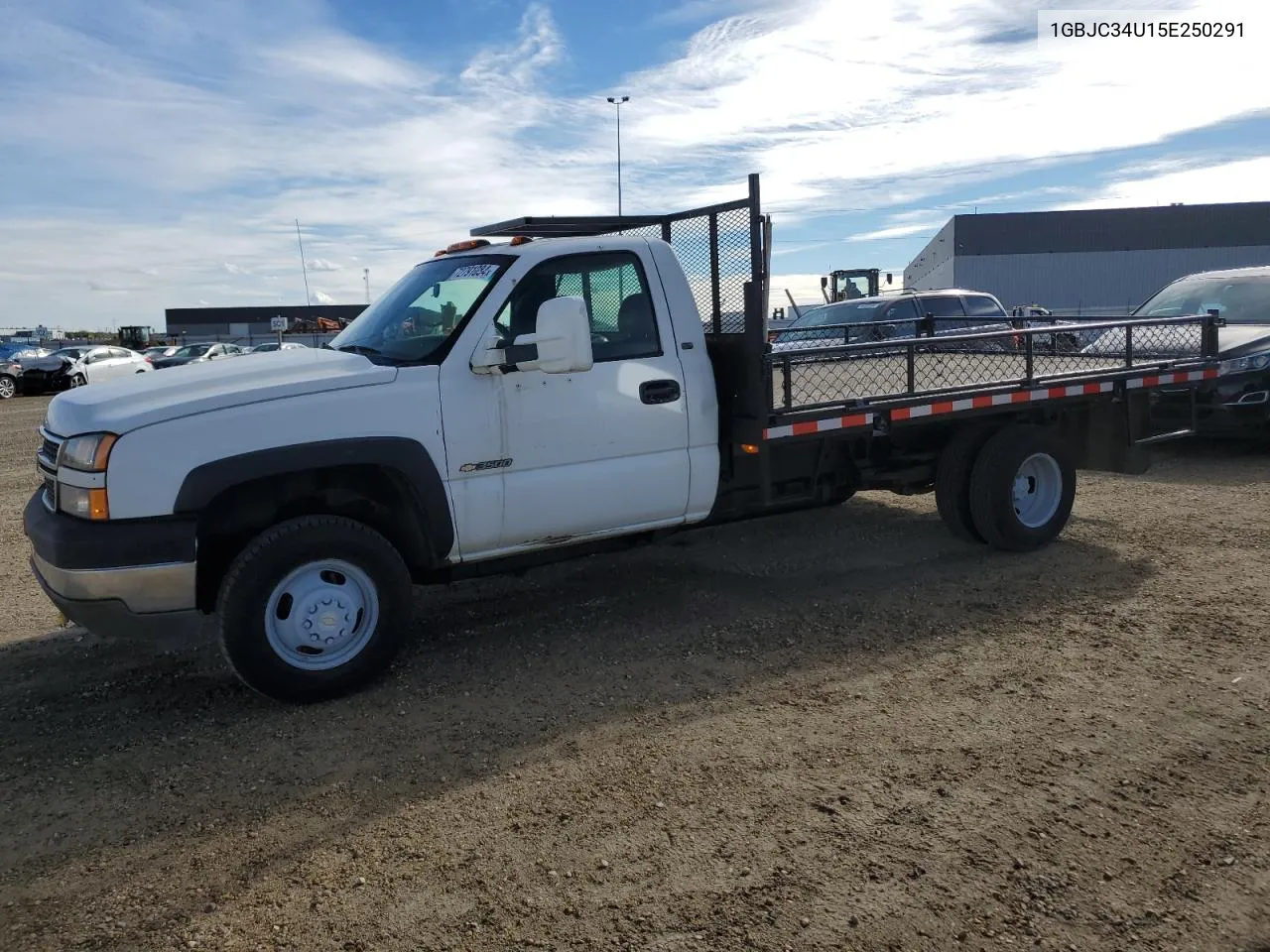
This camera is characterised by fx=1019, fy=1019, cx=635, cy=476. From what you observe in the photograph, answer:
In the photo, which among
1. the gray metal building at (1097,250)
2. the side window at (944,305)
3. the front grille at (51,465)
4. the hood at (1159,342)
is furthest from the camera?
the gray metal building at (1097,250)

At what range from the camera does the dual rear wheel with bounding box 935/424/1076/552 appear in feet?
21.9

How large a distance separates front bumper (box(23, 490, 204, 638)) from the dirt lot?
1.59 ft

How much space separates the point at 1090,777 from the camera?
3.65 meters

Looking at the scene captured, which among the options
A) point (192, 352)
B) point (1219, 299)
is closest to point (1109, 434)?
point (1219, 299)

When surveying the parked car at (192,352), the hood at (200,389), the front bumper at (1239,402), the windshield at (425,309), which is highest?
the parked car at (192,352)

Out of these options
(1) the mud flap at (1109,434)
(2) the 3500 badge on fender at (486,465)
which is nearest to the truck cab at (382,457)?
(2) the 3500 badge on fender at (486,465)

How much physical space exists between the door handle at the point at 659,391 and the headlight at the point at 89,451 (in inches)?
96.4

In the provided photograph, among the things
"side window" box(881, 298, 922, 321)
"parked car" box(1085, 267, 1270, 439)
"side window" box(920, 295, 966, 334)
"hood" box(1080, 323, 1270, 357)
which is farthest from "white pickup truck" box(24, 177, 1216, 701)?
"side window" box(920, 295, 966, 334)

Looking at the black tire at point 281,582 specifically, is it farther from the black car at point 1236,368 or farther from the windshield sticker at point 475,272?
the black car at point 1236,368

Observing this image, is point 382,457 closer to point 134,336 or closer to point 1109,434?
point 1109,434

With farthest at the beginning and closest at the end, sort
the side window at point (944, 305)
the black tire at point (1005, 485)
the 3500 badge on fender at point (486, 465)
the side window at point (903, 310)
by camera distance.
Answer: the side window at point (944, 305)
the side window at point (903, 310)
the black tire at point (1005, 485)
the 3500 badge on fender at point (486, 465)

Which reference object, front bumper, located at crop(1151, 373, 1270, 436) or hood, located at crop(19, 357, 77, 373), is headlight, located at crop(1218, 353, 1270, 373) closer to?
front bumper, located at crop(1151, 373, 1270, 436)

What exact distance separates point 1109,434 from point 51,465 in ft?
21.7

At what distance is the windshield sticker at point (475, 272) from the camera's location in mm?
5082
